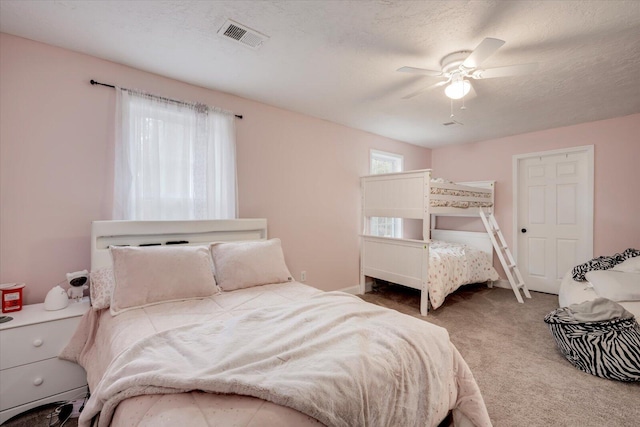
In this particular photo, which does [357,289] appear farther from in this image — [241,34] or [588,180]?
[588,180]

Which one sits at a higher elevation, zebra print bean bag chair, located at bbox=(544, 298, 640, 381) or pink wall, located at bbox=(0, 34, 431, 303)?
pink wall, located at bbox=(0, 34, 431, 303)

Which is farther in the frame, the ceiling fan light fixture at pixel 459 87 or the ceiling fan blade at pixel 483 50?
the ceiling fan light fixture at pixel 459 87

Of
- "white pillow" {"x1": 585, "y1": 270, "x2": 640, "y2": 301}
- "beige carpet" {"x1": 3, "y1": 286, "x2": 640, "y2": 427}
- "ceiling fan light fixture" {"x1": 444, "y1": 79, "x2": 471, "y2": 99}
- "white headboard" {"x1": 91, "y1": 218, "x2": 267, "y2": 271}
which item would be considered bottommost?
"beige carpet" {"x1": 3, "y1": 286, "x2": 640, "y2": 427}

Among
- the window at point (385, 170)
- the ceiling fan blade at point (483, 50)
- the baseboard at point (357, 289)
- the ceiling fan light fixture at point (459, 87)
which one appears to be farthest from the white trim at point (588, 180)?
the ceiling fan blade at point (483, 50)

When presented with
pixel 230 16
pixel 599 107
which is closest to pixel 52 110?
pixel 230 16

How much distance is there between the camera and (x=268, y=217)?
10.2ft

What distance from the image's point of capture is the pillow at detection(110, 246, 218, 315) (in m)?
1.71

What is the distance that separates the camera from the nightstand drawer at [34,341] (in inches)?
61.2

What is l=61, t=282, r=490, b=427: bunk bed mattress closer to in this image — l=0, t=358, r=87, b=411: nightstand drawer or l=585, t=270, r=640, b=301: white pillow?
l=0, t=358, r=87, b=411: nightstand drawer

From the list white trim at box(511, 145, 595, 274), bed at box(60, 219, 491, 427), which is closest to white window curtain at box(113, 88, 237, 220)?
bed at box(60, 219, 491, 427)

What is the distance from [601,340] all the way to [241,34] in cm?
346

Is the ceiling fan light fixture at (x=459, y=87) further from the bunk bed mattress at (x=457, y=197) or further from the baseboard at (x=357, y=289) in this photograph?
the baseboard at (x=357, y=289)

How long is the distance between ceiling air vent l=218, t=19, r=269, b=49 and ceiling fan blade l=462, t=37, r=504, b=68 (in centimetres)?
139

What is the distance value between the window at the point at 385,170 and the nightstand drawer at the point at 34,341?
11.7 ft
